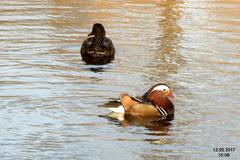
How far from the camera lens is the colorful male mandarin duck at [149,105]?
1579 cm

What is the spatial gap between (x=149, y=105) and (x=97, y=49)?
5953 mm

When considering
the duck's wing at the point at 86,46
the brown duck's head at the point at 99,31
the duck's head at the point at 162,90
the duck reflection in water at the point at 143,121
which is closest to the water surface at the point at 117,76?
the duck reflection in water at the point at 143,121

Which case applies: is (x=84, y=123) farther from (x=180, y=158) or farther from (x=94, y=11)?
(x=94, y=11)

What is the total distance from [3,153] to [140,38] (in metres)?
10.0

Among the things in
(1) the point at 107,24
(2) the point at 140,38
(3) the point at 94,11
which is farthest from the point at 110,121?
(3) the point at 94,11

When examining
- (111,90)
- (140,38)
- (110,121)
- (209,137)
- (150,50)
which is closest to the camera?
(209,137)

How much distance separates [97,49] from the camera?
21609 mm

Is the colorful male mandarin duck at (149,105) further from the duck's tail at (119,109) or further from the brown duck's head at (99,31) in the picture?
the brown duck's head at (99,31)

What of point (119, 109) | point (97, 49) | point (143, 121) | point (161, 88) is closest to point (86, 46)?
point (97, 49)

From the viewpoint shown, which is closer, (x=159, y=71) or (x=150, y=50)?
(x=159, y=71)

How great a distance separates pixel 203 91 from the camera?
17.2 m

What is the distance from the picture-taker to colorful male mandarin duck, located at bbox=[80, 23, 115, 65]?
68.8 feet

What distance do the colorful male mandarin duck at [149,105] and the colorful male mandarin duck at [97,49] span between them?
4748 mm

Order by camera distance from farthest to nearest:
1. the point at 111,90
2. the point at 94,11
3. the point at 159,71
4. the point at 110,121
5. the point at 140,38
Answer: the point at 94,11
the point at 140,38
the point at 159,71
the point at 111,90
the point at 110,121
